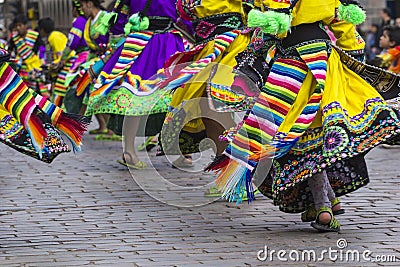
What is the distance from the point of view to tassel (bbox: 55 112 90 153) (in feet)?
21.0

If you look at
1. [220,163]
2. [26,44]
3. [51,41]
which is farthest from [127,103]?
[26,44]

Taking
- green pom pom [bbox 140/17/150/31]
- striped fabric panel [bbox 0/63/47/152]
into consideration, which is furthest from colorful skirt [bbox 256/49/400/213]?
green pom pom [bbox 140/17/150/31]

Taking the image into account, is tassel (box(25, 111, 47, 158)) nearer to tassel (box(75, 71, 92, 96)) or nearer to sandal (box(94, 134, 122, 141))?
tassel (box(75, 71, 92, 96))

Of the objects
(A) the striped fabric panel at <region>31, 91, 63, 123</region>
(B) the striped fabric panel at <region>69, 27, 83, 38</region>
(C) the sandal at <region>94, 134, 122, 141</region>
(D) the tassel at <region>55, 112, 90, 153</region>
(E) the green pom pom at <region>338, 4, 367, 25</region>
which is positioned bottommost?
(C) the sandal at <region>94, 134, 122, 141</region>

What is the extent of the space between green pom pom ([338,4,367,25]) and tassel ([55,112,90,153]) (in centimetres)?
182

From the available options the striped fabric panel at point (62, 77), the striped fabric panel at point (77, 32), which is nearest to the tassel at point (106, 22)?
the striped fabric panel at point (77, 32)

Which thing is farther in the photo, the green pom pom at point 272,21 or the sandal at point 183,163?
the sandal at point 183,163

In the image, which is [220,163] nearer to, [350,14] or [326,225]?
[326,225]

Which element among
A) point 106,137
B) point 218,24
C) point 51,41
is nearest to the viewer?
point 218,24

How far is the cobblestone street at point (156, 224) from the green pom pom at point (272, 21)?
4.22 feet

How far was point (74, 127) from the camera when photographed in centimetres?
643

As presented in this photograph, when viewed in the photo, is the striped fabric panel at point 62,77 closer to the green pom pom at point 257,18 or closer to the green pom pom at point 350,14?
the green pom pom at point 350,14

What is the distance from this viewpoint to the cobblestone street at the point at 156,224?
5742mm

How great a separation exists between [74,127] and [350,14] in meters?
1.96
